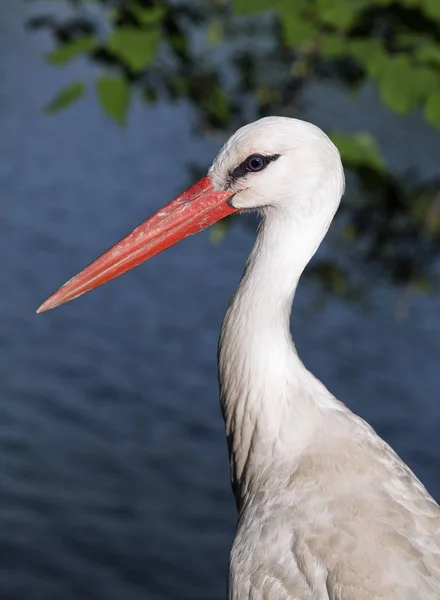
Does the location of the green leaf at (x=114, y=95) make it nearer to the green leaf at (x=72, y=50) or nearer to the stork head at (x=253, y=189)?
the green leaf at (x=72, y=50)

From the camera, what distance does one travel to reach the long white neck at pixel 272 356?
3.79 m

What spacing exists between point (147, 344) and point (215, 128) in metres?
4.70

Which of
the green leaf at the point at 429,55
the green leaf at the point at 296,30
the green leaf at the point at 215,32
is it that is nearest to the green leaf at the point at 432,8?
the green leaf at the point at 429,55

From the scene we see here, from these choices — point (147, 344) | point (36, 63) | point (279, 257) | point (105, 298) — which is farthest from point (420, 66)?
point (36, 63)

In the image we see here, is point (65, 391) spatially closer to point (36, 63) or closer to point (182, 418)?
point (182, 418)

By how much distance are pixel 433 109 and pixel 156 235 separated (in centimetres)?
96

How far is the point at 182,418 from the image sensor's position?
8.84m

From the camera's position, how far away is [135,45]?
4.16 m

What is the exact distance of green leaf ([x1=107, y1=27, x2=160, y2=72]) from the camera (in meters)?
4.08

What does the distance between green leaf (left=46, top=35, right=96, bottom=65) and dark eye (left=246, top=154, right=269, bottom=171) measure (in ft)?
2.95

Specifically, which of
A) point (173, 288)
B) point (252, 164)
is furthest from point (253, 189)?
point (173, 288)

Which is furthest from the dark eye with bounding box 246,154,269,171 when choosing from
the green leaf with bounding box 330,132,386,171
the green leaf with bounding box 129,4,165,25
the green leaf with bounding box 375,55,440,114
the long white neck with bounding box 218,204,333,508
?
the green leaf with bounding box 129,4,165,25

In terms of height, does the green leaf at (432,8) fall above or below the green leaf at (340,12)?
above

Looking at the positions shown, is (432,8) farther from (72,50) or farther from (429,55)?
(72,50)
